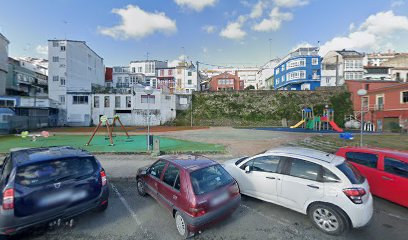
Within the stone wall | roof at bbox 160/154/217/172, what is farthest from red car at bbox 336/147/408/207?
the stone wall

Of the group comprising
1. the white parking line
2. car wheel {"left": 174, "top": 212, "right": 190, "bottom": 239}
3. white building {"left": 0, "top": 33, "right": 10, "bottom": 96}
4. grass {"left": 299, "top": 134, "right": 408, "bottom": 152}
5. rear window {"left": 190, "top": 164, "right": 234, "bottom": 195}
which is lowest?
the white parking line

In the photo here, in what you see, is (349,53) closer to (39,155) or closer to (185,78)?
(185,78)

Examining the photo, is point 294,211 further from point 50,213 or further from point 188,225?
point 50,213

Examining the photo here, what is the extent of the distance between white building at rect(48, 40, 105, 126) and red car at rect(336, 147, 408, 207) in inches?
1454

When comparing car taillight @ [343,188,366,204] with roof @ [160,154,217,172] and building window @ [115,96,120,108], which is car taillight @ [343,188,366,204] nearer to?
roof @ [160,154,217,172]

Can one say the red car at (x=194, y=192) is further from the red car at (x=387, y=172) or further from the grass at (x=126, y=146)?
the grass at (x=126, y=146)

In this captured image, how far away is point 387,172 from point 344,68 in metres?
51.7

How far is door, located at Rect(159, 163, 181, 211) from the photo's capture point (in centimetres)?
375

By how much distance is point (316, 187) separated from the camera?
12.7 feet

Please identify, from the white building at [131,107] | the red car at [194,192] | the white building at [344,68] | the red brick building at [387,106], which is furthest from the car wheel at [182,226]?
the white building at [344,68]

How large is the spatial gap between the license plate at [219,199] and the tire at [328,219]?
1.93 meters

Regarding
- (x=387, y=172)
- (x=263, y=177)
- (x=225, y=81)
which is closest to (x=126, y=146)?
(x=263, y=177)

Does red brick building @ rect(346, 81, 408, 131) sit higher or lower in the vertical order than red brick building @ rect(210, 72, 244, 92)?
lower

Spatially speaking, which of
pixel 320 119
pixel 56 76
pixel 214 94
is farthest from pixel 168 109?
pixel 320 119
